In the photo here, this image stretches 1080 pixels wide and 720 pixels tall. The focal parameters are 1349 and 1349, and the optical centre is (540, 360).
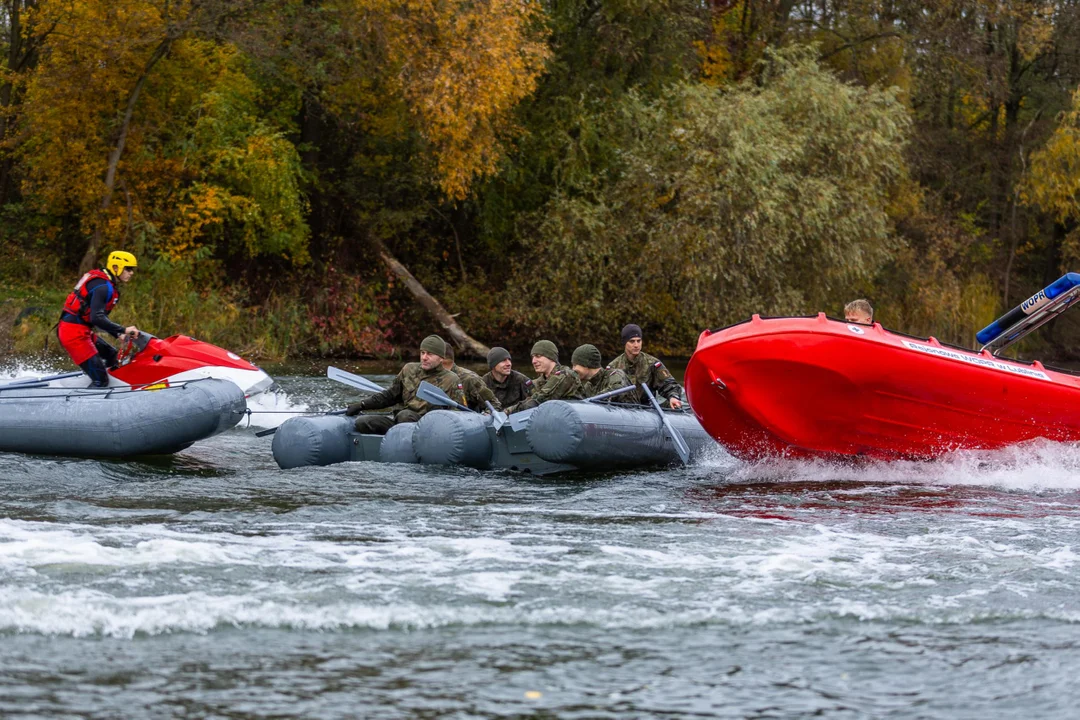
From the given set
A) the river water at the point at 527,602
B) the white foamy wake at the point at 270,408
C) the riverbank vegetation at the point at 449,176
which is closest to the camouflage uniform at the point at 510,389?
the river water at the point at 527,602

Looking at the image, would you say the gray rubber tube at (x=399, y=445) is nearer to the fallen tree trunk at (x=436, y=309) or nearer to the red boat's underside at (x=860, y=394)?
the red boat's underside at (x=860, y=394)

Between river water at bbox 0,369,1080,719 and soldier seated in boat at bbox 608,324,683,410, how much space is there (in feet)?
6.17

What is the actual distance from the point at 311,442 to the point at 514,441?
1.45 meters

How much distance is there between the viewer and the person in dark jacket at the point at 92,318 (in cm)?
1079

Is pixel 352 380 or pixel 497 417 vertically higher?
pixel 352 380

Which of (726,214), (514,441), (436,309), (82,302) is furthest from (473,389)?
(436,309)

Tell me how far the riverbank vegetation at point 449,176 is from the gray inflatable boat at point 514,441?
32.6ft

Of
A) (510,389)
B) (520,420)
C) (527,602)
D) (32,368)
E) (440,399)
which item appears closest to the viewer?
(527,602)

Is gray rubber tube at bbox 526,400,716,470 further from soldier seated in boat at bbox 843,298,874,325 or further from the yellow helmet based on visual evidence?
the yellow helmet

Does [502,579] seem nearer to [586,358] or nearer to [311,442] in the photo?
[311,442]

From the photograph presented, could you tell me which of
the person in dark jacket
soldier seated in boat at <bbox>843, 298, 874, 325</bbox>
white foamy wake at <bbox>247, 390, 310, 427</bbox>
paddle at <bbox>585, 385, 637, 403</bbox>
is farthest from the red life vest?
soldier seated in boat at <bbox>843, 298, 874, 325</bbox>

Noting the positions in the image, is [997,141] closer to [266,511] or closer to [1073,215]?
[1073,215]

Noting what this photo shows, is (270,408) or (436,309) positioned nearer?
(270,408)

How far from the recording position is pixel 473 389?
10117 millimetres
